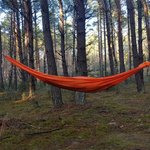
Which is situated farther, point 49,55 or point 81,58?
point 81,58

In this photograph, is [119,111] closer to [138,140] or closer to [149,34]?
[138,140]

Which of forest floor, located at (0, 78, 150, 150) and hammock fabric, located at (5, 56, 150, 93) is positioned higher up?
hammock fabric, located at (5, 56, 150, 93)

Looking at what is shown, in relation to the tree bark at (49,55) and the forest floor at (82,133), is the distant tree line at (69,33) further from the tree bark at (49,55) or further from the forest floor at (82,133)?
the forest floor at (82,133)

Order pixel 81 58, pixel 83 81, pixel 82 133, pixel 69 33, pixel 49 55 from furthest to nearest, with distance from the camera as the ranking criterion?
pixel 69 33, pixel 81 58, pixel 49 55, pixel 83 81, pixel 82 133

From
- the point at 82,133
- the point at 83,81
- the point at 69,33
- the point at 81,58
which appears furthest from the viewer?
the point at 69,33

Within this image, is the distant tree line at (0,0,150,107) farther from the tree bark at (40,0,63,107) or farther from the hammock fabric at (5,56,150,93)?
the hammock fabric at (5,56,150,93)

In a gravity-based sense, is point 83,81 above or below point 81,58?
below

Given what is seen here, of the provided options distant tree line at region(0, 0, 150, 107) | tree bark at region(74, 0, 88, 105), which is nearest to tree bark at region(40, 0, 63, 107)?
distant tree line at region(0, 0, 150, 107)

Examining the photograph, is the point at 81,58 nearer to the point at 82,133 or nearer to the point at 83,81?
the point at 83,81

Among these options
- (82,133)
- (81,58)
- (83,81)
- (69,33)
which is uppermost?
(69,33)

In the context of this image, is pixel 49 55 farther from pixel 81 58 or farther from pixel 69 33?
pixel 69 33

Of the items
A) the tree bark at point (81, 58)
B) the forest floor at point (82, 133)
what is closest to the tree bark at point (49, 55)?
the tree bark at point (81, 58)

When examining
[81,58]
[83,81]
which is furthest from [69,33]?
[83,81]

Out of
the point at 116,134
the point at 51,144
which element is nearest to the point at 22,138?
the point at 51,144
